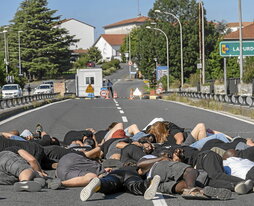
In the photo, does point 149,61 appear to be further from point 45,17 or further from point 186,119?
point 186,119

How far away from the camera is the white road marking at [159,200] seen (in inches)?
301

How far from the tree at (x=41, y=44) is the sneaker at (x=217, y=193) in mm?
108378

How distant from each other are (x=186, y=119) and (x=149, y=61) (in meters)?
79.4

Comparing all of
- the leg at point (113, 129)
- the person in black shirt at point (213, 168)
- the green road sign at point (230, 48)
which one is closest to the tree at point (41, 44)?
the green road sign at point (230, 48)

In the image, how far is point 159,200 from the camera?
7.86m

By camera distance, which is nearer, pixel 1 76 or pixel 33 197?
pixel 33 197

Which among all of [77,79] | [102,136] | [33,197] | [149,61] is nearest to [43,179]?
[33,197]

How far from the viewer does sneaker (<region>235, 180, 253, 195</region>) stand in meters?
7.99

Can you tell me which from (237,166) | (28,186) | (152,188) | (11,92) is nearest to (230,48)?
(11,92)

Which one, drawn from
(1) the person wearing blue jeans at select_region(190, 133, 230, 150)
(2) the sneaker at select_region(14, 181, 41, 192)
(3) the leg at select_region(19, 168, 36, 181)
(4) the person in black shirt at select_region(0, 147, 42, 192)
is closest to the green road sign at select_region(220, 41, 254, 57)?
(1) the person wearing blue jeans at select_region(190, 133, 230, 150)

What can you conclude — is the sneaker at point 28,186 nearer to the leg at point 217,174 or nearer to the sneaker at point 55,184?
the sneaker at point 55,184

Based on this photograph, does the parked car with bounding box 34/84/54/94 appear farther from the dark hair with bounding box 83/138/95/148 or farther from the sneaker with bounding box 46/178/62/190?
the sneaker with bounding box 46/178/62/190

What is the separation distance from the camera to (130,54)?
164 meters

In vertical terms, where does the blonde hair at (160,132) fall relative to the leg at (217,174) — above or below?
above
